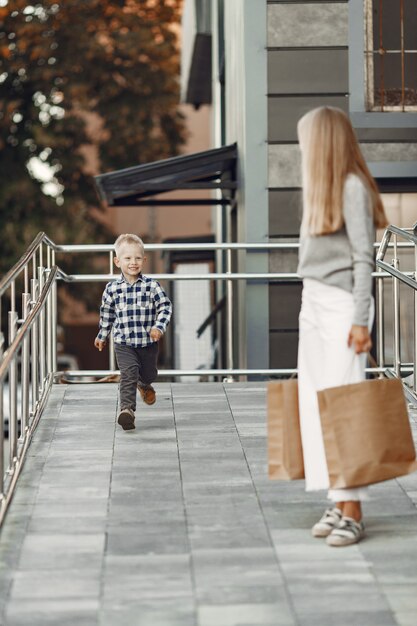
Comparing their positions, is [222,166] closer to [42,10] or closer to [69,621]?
[69,621]

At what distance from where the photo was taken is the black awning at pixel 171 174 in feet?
36.2

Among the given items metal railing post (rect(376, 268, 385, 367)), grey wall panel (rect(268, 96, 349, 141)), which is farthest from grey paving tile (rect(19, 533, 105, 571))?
grey wall panel (rect(268, 96, 349, 141))

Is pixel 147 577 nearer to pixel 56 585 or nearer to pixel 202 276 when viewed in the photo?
pixel 56 585

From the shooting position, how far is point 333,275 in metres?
5.26

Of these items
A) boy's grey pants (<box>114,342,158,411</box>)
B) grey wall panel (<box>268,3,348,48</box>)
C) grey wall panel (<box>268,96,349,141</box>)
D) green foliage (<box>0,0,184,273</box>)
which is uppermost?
green foliage (<box>0,0,184,273</box>)

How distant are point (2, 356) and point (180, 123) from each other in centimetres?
1945

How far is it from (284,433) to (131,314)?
Answer: 2398 mm

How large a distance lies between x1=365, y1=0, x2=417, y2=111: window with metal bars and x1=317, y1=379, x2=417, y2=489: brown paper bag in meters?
5.51

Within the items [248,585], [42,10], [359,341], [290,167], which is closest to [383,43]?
[290,167]

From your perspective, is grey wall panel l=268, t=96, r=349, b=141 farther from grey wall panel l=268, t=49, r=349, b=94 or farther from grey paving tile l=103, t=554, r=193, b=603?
grey paving tile l=103, t=554, r=193, b=603

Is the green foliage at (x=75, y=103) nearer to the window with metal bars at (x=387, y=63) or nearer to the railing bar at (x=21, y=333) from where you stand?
the window with metal bars at (x=387, y=63)

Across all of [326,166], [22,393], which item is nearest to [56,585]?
[326,166]

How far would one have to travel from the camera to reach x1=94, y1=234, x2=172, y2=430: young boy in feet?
24.9

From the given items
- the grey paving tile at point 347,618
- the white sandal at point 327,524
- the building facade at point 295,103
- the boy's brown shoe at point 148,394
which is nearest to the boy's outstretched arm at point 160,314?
the boy's brown shoe at point 148,394
